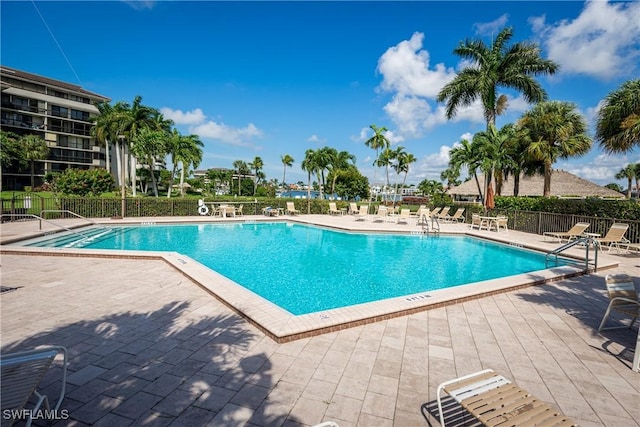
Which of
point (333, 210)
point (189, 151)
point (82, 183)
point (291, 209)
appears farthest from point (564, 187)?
point (82, 183)

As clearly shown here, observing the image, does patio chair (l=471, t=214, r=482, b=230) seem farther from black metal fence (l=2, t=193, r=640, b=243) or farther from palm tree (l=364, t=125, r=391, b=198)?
palm tree (l=364, t=125, r=391, b=198)

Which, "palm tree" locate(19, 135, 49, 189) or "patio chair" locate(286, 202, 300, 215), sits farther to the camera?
"palm tree" locate(19, 135, 49, 189)

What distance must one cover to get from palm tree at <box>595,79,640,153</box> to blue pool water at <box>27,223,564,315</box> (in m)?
6.72

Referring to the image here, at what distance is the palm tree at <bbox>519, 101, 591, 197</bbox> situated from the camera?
21016mm

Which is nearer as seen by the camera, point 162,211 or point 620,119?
point 620,119

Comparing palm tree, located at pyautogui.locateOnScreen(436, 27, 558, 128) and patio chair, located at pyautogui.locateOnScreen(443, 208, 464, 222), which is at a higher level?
palm tree, located at pyautogui.locateOnScreen(436, 27, 558, 128)

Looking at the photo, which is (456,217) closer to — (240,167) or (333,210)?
(333,210)

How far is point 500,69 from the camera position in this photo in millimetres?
20797

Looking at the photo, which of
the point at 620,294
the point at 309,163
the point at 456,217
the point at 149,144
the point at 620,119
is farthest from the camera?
the point at 309,163

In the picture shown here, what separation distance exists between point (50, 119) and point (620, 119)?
58.2 meters

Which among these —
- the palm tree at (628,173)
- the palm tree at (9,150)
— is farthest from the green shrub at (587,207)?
the palm tree at (628,173)

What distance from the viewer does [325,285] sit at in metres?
7.97

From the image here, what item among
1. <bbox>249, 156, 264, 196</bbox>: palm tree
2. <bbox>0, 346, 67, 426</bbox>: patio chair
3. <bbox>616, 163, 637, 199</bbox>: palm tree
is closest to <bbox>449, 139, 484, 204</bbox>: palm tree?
<bbox>0, 346, 67, 426</bbox>: patio chair

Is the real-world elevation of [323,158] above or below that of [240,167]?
below
